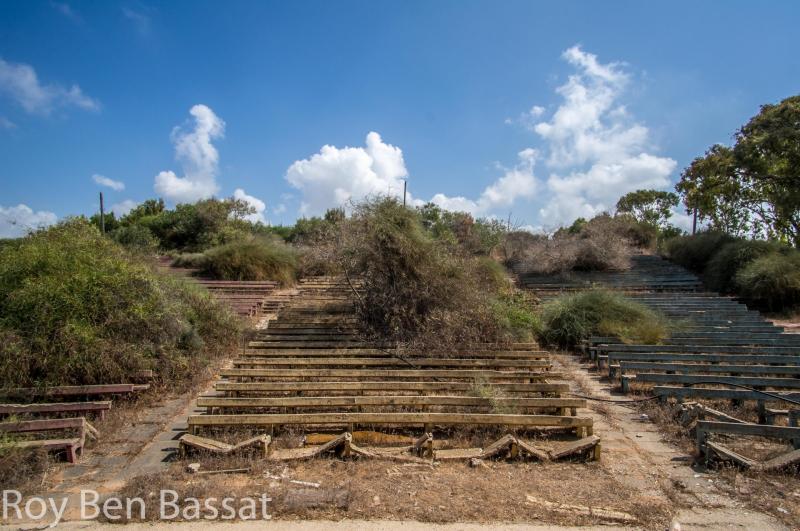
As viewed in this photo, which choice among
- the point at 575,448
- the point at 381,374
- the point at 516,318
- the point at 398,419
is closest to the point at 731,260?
the point at 516,318

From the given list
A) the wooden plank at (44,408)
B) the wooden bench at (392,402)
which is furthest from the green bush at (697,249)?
the wooden plank at (44,408)

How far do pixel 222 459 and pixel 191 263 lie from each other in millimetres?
15038

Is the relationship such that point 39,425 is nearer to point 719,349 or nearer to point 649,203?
point 719,349

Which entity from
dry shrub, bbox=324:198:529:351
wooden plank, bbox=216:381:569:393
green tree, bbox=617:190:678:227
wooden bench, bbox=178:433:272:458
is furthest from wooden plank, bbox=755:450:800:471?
green tree, bbox=617:190:678:227

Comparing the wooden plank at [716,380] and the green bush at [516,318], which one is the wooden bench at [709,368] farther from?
the green bush at [516,318]

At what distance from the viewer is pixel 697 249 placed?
20.0m

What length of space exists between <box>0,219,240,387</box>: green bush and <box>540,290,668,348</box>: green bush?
26.0ft

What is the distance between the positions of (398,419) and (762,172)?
19.8 m

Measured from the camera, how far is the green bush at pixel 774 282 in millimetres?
14359

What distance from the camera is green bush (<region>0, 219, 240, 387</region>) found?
19.4 feet

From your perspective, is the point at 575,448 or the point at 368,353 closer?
the point at 575,448

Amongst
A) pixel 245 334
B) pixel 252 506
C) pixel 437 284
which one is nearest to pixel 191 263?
pixel 245 334

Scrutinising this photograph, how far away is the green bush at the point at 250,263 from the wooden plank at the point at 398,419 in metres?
11.4

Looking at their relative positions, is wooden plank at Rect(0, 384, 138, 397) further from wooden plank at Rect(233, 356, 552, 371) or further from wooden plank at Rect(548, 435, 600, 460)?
wooden plank at Rect(548, 435, 600, 460)
